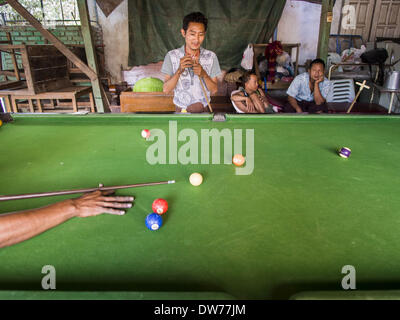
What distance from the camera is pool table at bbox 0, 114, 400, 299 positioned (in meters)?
0.74

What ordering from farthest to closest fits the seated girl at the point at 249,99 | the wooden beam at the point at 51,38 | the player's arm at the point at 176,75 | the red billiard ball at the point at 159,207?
1. the wooden beam at the point at 51,38
2. the seated girl at the point at 249,99
3. the player's arm at the point at 176,75
4. the red billiard ball at the point at 159,207

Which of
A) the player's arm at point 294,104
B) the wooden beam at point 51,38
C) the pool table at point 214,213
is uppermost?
the wooden beam at point 51,38

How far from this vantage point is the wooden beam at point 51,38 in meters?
3.61

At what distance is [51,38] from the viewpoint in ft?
12.7

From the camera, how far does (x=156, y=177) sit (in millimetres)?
1320

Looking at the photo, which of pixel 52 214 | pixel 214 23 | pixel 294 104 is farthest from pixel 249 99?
pixel 52 214

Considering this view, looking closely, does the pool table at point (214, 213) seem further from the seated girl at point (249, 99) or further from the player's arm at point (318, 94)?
the player's arm at point (318, 94)

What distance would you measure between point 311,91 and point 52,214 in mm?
3672

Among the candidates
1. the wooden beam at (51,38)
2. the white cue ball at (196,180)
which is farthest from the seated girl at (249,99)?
the white cue ball at (196,180)

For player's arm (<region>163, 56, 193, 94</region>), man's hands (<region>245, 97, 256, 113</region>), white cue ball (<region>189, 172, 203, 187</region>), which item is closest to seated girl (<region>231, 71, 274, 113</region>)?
man's hands (<region>245, 97, 256, 113</region>)

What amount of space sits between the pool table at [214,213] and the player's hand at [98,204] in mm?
27

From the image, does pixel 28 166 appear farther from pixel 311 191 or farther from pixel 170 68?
pixel 170 68

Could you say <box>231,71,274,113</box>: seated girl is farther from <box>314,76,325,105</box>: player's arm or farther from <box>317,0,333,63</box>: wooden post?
<box>317,0,333,63</box>: wooden post

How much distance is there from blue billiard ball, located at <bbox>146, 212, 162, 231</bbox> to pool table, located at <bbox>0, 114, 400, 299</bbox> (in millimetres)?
29
